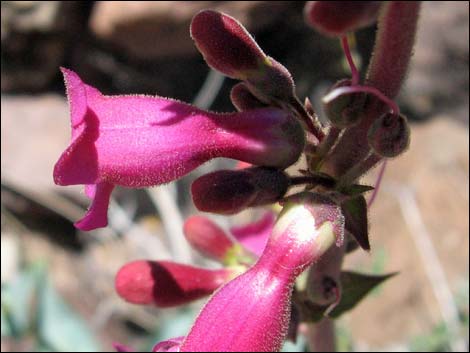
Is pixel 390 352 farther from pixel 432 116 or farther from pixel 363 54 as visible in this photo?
pixel 432 116

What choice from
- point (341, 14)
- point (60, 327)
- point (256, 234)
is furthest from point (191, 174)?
point (341, 14)

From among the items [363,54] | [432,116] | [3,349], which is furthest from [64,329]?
[432,116]

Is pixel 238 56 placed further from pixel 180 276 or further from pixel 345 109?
pixel 180 276

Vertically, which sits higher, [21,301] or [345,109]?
[345,109]

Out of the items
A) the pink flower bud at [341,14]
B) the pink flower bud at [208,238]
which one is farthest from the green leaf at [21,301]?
the pink flower bud at [341,14]

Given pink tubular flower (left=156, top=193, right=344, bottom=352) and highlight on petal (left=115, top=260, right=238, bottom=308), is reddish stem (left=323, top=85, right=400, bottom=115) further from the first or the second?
highlight on petal (left=115, top=260, right=238, bottom=308)

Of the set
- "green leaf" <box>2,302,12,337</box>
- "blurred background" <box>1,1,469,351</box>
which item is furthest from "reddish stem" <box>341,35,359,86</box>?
"blurred background" <box>1,1,469,351</box>
